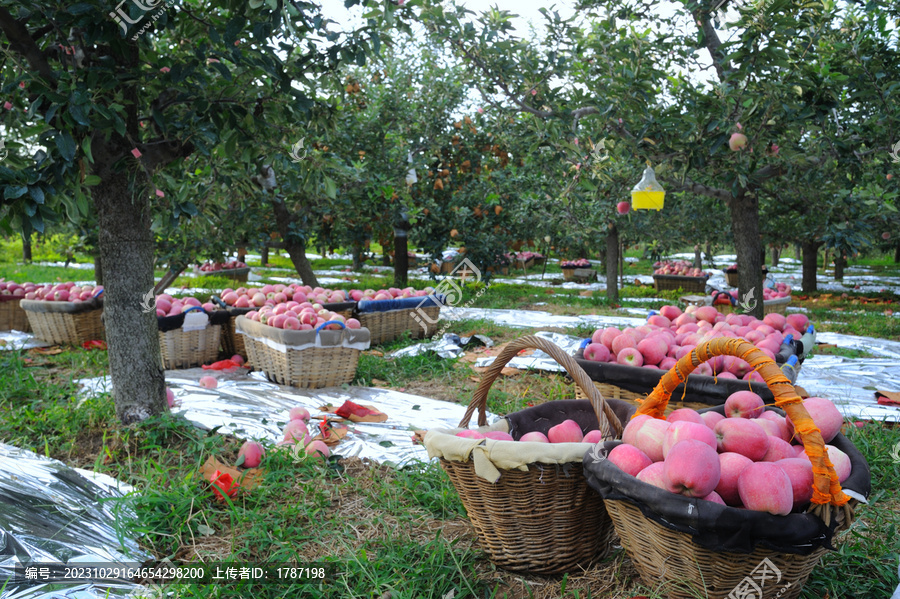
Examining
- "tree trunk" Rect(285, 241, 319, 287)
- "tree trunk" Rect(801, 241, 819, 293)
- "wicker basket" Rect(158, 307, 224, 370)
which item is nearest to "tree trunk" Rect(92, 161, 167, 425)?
"wicker basket" Rect(158, 307, 224, 370)

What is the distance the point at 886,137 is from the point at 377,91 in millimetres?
7473

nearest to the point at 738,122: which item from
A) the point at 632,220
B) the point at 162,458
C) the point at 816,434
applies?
the point at 816,434

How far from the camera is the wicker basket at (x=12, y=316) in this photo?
6.32 m

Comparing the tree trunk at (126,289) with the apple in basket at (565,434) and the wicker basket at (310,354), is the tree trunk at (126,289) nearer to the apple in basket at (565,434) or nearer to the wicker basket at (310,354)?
the wicker basket at (310,354)

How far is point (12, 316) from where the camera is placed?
21.0ft

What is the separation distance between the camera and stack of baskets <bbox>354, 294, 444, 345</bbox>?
5.80 meters

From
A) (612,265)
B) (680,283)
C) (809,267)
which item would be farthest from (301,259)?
(809,267)

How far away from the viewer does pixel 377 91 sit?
9.57 meters

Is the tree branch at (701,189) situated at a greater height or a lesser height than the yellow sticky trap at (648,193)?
greater

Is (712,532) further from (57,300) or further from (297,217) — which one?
(297,217)

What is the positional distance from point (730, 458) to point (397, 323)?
4.71 m

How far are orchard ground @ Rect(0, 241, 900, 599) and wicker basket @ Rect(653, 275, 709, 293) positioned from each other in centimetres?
1029

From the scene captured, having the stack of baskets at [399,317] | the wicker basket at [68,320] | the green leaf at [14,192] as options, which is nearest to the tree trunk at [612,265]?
the stack of baskets at [399,317]

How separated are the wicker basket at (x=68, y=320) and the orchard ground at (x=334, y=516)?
175cm
